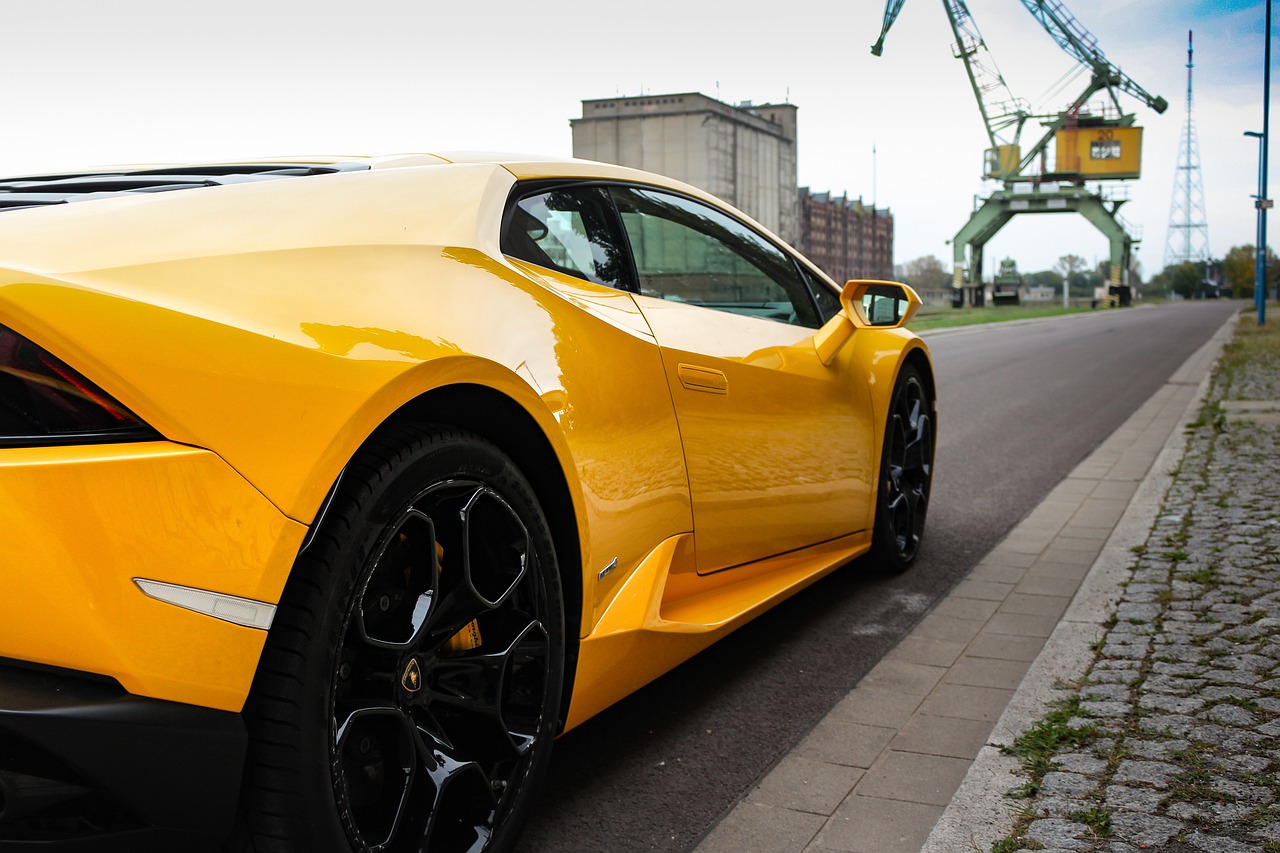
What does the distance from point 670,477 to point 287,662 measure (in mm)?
1237

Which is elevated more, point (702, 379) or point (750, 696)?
point (702, 379)

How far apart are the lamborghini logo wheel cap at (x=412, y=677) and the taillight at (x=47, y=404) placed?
62 cm

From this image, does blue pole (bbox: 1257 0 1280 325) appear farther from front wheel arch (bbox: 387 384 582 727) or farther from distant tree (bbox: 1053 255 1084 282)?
distant tree (bbox: 1053 255 1084 282)

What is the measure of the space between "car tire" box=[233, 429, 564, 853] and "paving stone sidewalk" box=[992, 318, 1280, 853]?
3.57 feet

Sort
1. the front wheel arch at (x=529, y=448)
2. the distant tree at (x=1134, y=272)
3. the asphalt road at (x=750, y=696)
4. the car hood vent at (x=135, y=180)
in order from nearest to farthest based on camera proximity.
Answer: the front wheel arch at (x=529, y=448) < the car hood vent at (x=135, y=180) < the asphalt road at (x=750, y=696) < the distant tree at (x=1134, y=272)

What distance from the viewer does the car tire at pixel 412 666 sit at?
169 cm

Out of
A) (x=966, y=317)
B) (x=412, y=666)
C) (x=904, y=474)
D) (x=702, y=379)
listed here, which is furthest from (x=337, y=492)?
(x=966, y=317)

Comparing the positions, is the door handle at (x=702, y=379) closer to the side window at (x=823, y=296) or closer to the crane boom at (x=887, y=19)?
the side window at (x=823, y=296)

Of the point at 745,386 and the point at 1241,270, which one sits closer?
the point at 745,386

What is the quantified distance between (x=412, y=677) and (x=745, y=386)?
5.03ft

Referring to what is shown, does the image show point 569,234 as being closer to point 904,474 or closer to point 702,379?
point 702,379

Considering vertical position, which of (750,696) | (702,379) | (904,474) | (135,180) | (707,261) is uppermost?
(135,180)

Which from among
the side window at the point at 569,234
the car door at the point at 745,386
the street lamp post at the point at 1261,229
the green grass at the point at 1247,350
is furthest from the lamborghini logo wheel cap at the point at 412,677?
the street lamp post at the point at 1261,229

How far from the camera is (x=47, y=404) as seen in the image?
1.56 m
